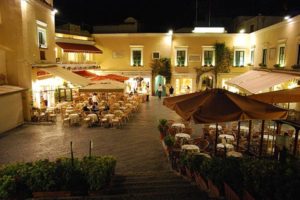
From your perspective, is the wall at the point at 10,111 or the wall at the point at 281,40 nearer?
the wall at the point at 10,111

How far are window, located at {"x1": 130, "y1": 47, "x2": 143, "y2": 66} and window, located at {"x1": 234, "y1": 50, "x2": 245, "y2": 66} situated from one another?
36.7 ft

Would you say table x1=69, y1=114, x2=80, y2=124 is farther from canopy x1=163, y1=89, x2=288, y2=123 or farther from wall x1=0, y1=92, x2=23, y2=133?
canopy x1=163, y1=89, x2=288, y2=123

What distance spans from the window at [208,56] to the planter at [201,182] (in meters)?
24.8

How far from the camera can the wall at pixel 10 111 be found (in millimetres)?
15266

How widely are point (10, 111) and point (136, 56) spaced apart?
17897mm

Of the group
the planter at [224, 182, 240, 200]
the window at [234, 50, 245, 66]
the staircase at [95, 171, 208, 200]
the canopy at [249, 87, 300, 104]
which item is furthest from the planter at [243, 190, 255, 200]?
the window at [234, 50, 245, 66]

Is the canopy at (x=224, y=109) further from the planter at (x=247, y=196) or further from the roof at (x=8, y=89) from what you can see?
the roof at (x=8, y=89)

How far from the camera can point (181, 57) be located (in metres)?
31.0

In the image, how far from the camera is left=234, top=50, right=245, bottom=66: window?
30.5 meters

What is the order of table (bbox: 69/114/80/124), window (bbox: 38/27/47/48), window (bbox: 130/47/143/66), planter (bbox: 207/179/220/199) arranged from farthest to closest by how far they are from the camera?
1. window (bbox: 130/47/143/66)
2. window (bbox: 38/27/47/48)
3. table (bbox: 69/114/80/124)
4. planter (bbox: 207/179/220/199)

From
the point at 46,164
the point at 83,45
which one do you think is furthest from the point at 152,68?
the point at 46,164

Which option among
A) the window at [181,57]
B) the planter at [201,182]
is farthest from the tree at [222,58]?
the planter at [201,182]

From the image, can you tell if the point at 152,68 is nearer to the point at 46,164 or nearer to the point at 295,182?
the point at 46,164

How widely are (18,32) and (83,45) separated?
11955 millimetres
